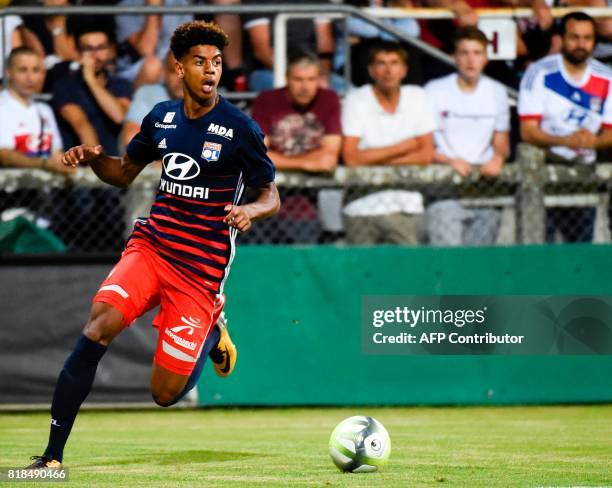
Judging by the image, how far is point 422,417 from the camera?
35.1 feet

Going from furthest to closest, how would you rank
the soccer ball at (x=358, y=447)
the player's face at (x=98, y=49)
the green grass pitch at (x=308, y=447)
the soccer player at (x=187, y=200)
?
the player's face at (x=98, y=49)
the soccer player at (x=187, y=200)
the soccer ball at (x=358, y=447)
the green grass pitch at (x=308, y=447)

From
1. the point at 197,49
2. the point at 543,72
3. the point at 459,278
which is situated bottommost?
the point at 459,278

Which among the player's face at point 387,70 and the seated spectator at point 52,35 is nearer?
the player's face at point 387,70

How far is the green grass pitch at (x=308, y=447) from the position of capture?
6.53 m

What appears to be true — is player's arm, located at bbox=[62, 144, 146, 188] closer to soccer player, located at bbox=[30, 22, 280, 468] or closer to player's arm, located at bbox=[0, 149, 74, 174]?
soccer player, located at bbox=[30, 22, 280, 468]

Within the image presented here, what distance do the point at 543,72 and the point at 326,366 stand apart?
359 centimetres

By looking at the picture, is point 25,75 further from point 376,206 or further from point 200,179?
point 200,179

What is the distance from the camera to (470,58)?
1193 cm

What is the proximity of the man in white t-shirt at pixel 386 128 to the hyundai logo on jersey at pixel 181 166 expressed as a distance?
14.9 ft

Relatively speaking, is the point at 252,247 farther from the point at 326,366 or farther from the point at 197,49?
the point at 197,49

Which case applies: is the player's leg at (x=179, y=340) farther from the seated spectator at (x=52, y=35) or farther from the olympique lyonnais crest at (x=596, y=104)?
the olympique lyonnais crest at (x=596, y=104)

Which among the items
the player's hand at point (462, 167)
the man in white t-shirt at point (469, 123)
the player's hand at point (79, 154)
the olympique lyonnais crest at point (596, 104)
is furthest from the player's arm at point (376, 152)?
the player's hand at point (79, 154)

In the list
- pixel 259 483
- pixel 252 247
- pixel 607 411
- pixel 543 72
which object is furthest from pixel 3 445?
pixel 543 72

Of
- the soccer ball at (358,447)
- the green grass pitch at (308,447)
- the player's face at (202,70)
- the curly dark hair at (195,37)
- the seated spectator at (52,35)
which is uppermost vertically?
the curly dark hair at (195,37)
